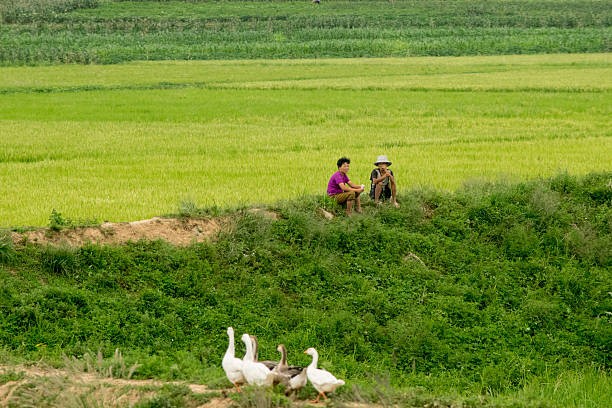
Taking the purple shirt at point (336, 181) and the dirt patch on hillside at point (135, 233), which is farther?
the purple shirt at point (336, 181)

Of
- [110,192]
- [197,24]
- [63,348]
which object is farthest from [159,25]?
[63,348]

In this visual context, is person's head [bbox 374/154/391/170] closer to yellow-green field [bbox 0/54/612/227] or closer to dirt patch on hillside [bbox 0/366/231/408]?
yellow-green field [bbox 0/54/612/227]

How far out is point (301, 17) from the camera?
78938mm

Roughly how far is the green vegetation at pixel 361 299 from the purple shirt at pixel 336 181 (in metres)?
0.37

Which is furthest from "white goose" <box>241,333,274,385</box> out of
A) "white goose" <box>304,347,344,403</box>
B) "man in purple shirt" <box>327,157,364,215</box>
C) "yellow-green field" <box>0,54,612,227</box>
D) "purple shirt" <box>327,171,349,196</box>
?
"yellow-green field" <box>0,54,612,227</box>

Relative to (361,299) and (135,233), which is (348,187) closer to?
(361,299)

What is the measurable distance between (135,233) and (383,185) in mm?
3968

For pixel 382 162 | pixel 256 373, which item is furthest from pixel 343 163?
pixel 256 373

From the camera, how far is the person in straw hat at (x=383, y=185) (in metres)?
14.3

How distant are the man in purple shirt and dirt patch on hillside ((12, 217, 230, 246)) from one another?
174 cm

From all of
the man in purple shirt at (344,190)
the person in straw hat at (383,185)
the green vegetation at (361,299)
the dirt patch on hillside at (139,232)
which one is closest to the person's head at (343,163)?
the man in purple shirt at (344,190)

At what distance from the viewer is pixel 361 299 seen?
1265cm

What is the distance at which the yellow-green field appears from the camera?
16375mm

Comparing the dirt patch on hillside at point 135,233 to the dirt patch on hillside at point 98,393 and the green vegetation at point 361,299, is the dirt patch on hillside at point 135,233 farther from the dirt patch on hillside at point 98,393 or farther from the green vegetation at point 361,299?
the dirt patch on hillside at point 98,393
